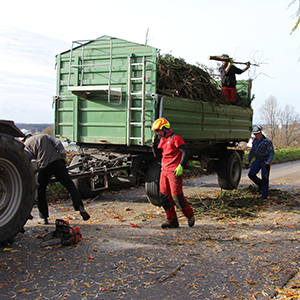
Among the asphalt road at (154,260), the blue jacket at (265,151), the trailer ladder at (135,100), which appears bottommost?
the asphalt road at (154,260)

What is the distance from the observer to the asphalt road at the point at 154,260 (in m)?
3.72

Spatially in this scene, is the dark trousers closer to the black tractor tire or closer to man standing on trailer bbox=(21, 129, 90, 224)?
man standing on trailer bbox=(21, 129, 90, 224)

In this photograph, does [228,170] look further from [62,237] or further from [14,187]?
[14,187]

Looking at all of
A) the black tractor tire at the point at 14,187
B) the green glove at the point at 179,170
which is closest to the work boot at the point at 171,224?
the green glove at the point at 179,170

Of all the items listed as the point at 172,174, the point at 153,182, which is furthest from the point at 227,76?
the point at 172,174

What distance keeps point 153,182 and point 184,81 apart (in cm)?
239

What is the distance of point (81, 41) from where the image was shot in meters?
7.69

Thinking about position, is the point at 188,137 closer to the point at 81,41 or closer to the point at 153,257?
the point at 81,41

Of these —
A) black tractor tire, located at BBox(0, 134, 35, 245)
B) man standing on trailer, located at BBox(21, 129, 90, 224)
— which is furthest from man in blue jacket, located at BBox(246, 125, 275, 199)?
black tractor tire, located at BBox(0, 134, 35, 245)

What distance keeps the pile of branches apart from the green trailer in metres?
0.25

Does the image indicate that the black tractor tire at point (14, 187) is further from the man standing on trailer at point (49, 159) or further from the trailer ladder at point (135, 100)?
the trailer ladder at point (135, 100)

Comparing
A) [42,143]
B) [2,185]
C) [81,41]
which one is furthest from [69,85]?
[2,185]

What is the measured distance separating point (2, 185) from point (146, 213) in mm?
3225

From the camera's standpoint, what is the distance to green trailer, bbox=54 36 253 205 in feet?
23.3
